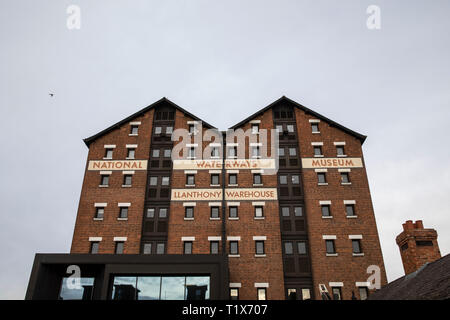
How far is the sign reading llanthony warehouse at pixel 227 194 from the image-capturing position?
28.4 meters

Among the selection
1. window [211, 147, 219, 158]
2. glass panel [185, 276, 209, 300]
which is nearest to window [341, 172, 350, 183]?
window [211, 147, 219, 158]

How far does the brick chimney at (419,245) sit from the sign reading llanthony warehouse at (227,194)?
10.7 metres

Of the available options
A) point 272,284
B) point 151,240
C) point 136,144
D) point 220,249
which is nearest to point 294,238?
point 272,284

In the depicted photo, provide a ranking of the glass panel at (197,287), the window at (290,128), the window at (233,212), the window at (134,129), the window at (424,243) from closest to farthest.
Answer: the window at (424,243) < the glass panel at (197,287) < the window at (233,212) < the window at (290,128) < the window at (134,129)

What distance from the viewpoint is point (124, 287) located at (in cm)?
2198

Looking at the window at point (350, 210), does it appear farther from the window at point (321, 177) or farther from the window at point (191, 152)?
the window at point (191, 152)

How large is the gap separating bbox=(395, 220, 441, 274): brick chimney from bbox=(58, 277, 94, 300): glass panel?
68.0 ft

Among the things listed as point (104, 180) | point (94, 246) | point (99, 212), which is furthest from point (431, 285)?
point (104, 180)

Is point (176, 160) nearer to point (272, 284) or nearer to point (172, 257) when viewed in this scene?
point (172, 257)

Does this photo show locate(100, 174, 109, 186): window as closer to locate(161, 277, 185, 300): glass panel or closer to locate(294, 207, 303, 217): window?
locate(161, 277, 185, 300): glass panel

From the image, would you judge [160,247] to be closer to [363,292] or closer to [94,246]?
[94,246]

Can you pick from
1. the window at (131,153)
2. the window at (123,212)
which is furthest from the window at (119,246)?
the window at (131,153)
